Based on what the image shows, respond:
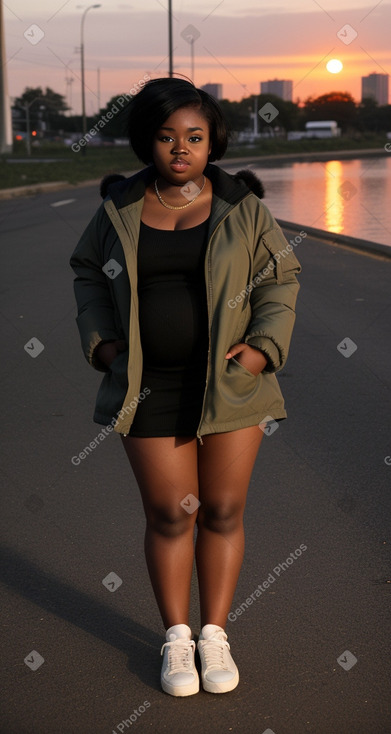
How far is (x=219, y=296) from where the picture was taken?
2.96 metres

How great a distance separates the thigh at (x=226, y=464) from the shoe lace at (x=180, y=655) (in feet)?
1.47

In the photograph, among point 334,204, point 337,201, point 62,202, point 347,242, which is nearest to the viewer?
point 347,242

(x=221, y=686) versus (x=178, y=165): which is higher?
(x=178, y=165)

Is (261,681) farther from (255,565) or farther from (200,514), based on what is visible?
(255,565)

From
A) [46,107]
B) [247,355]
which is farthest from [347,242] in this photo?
[46,107]

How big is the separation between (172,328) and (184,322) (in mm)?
40

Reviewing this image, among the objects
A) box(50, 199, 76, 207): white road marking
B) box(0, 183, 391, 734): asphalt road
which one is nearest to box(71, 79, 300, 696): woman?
box(0, 183, 391, 734): asphalt road

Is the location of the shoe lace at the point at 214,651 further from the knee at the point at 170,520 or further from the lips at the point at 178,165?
the lips at the point at 178,165

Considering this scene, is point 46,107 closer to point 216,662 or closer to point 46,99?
point 46,99

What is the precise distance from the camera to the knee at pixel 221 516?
3215 mm

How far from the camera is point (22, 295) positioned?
11.4 meters

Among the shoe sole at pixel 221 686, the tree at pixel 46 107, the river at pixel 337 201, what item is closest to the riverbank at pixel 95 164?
the river at pixel 337 201

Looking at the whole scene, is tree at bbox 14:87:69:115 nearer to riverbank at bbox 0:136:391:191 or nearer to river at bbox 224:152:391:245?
riverbank at bbox 0:136:391:191

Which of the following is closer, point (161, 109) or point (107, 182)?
point (161, 109)
